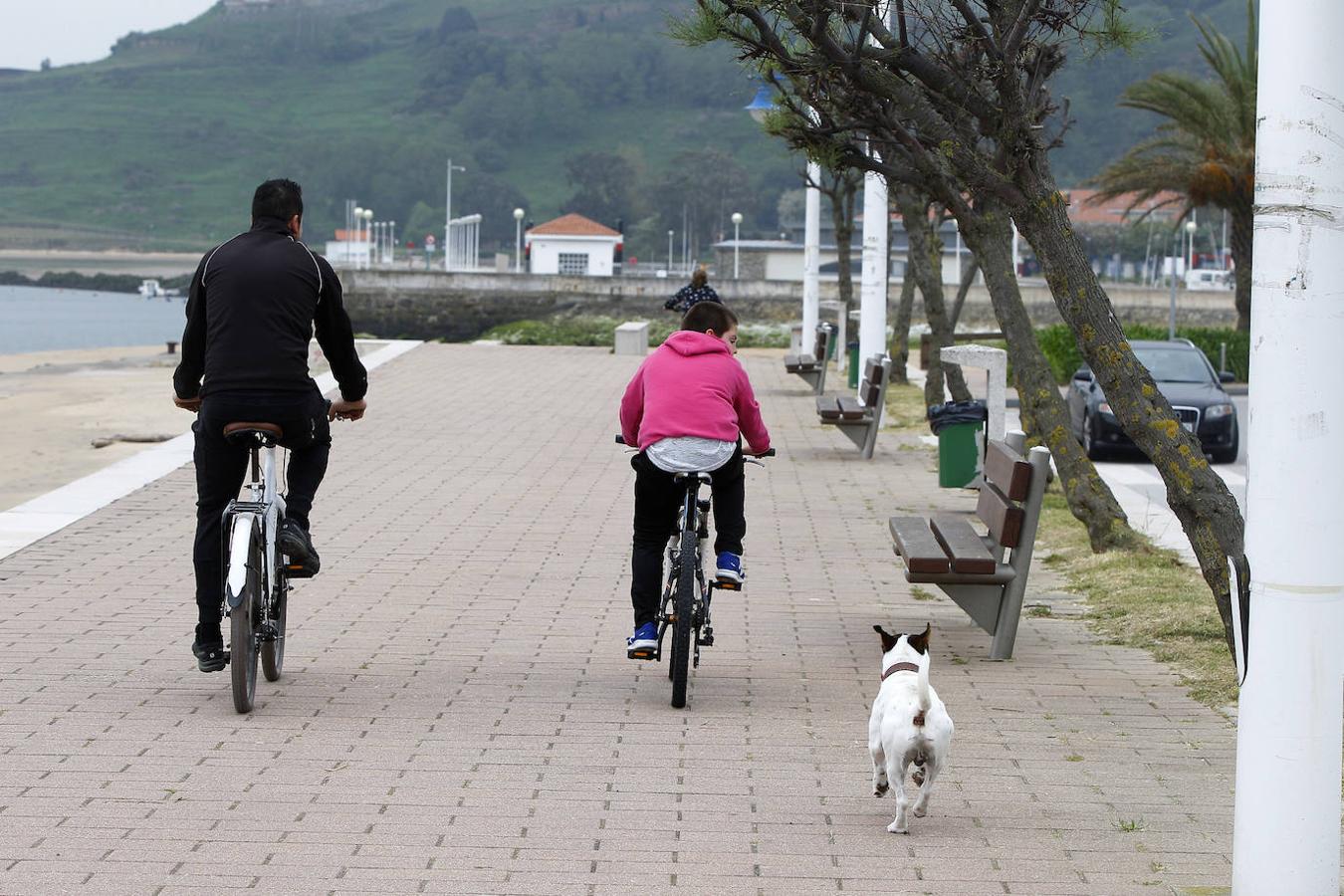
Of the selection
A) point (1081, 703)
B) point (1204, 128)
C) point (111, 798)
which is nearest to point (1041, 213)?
point (1081, 703)

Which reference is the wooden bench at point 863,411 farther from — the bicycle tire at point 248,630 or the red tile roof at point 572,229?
the red tile roof at point 572,229

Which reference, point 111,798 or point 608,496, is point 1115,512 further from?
point 111,798

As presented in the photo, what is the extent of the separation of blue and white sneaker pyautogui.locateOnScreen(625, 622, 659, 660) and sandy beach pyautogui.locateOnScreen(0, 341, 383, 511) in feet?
23.7

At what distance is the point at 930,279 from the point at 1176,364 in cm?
380

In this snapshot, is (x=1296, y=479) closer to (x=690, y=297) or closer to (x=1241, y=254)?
(x=690, y=297)

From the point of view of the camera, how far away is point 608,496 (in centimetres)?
1340

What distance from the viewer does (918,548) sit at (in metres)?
7.79

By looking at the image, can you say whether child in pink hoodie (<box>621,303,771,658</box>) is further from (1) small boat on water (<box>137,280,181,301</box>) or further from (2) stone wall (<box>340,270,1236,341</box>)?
(1) small boat on water (<box>137,280,181,301</box>)

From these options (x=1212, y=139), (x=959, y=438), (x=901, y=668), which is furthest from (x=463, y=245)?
(x=901, y=668)

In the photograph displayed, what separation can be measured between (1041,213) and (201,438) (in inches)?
142

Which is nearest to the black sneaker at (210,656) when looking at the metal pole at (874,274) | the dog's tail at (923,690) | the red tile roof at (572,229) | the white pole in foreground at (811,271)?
the dog's tail at (923,690)

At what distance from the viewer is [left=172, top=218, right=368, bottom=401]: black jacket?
6273 millimetres

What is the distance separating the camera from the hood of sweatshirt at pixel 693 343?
274 inches

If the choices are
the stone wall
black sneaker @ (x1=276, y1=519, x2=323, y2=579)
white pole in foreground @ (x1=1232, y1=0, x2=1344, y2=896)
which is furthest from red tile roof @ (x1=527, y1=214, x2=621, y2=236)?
white pole in foreground @ (x1=1232, y1=0, x2=1344, y2=896)
